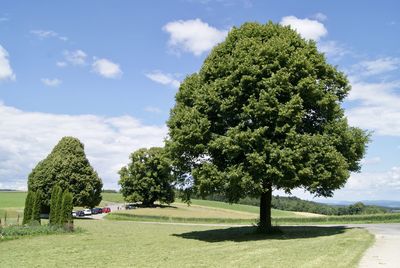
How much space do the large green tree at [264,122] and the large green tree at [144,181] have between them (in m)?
57.3

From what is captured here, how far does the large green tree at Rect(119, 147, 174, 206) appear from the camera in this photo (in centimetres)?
8769

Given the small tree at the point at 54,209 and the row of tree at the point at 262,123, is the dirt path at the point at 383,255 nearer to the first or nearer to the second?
the row of tree at the point at 262,123

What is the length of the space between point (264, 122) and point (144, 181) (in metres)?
62.8

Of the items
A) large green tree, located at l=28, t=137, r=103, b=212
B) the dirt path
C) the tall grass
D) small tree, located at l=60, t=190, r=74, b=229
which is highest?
large green tree, located at l=28, t=137, r=103, b=212

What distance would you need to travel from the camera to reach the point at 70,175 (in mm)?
68125

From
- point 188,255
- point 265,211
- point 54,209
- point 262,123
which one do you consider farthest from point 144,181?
point 188,255

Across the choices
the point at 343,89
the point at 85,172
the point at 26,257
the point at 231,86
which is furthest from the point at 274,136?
the point at 85,172

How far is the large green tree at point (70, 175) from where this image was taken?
67.8m

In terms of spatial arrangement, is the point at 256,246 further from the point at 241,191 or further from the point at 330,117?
the point at 330,117

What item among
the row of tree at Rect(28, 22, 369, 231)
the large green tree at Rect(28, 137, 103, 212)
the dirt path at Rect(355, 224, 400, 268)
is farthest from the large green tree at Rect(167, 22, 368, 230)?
the large green tree at Rect(28, 137, 103, 212)

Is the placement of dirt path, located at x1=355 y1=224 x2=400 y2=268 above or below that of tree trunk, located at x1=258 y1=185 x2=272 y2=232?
below

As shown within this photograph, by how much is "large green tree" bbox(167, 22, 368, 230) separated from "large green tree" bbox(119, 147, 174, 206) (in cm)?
5728

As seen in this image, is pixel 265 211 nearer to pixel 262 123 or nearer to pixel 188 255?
pixel 262 123

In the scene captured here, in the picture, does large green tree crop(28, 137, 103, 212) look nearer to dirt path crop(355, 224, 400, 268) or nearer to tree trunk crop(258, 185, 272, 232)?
tree trunk crop(258, 185, 272, 232)
